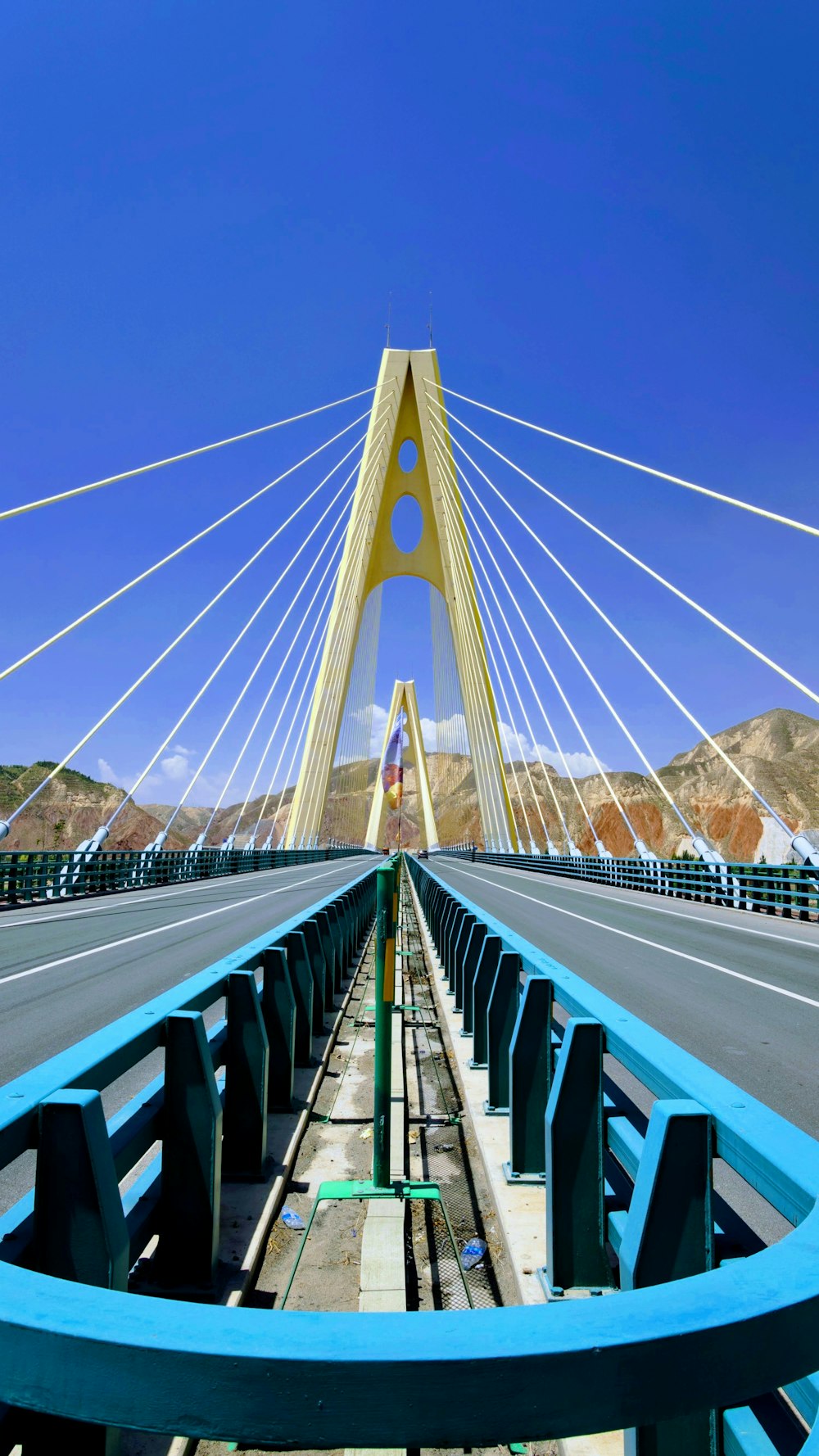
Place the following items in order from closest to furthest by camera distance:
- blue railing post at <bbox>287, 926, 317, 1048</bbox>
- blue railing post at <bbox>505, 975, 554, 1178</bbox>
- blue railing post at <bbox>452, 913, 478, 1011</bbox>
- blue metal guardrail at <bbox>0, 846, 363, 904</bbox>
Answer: blue railing post at <bbox>505, 975, 554, 1178</bbox> < blue railing post at <bbox>287, 926, 317, 1048</bbox> < blue railing post at <bbox>452, 913, 478, 1011</bbox> < blue metal guardrail at <bbox>0, 846, 363, 904</bbox>

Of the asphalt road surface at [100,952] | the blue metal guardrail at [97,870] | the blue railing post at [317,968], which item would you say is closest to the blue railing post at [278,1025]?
the blue railing post at [317,968]

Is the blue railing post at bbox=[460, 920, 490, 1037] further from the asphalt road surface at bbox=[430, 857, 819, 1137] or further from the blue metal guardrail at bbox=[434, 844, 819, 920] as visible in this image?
the blue metal guardrail at bbox=[434, 844, 819, 920]

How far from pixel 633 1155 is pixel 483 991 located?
3485mm

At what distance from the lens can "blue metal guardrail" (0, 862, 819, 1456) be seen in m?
1.13

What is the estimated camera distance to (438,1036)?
827cm

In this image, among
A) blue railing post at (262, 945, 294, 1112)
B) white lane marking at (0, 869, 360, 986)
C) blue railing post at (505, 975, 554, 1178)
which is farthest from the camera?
white lane marking at (0, 869, 360, 986)

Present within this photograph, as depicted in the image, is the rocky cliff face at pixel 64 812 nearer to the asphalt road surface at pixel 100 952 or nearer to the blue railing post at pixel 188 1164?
the asphalt road surface at pixel 100 952

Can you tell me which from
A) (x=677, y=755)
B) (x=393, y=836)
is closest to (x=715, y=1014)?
(x=677, y=755)

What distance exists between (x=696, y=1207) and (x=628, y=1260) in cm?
19

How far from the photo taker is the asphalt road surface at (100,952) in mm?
7078

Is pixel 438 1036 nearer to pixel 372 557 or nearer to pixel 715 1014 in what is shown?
pixel 715 1014

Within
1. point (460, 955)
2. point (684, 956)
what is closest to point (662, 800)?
point (684, 956)

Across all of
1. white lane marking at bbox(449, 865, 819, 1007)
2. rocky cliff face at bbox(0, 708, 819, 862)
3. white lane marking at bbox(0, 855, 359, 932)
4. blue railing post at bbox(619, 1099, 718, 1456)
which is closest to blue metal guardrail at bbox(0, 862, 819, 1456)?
blue railing post at bbox(619, 1099, 718, 1456)

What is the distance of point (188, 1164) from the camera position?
3.00 m
